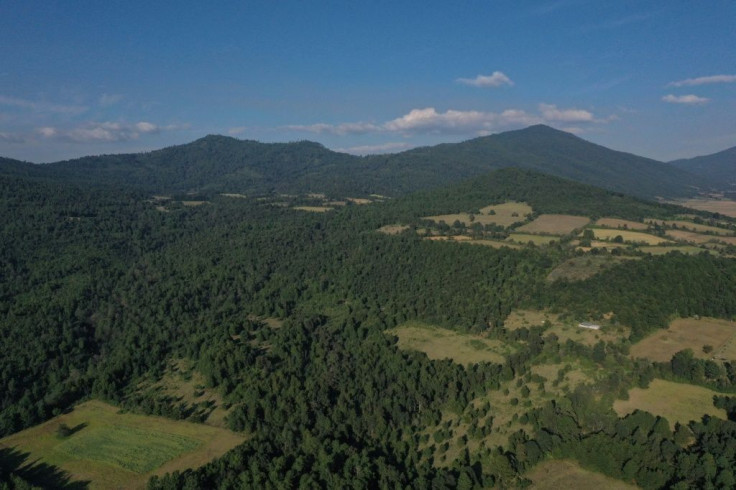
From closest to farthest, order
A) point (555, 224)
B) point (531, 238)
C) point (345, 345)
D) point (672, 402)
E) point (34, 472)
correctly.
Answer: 1. point (34, 472)
2. point (672, 402)
3. point (345, 345)
4. point (531, 238)
5. point (555, 224)

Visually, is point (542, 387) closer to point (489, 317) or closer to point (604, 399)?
point (604, 399)

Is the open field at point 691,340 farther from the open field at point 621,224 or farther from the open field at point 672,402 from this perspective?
the open field at point 621,224

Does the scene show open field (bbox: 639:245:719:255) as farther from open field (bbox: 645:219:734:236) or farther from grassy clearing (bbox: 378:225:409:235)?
grassy clearing (bbox: 378:225:409:235)

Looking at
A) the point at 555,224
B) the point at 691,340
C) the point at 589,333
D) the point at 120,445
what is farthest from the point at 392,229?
the point at 120,445

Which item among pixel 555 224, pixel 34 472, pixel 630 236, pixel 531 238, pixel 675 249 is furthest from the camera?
pixel 555 224

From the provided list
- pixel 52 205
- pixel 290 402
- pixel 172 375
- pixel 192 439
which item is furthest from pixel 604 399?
pixel 52 205

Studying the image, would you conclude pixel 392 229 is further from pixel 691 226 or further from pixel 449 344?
pixel 691 226
